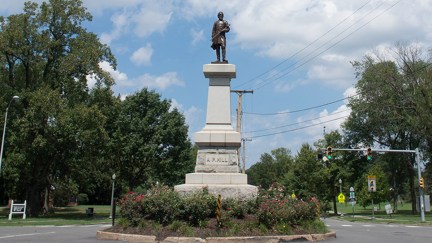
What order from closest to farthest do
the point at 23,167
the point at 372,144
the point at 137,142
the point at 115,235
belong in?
the point at 115,235
the point at 23,167
the point at 137,142
the point at 372,144

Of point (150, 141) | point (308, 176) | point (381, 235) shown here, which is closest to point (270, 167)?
point (308, 176)

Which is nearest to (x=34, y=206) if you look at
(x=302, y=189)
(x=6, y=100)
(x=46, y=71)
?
(x=6, y=100)

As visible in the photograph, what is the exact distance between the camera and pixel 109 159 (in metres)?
46.1

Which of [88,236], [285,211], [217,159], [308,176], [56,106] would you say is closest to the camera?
[285,211]

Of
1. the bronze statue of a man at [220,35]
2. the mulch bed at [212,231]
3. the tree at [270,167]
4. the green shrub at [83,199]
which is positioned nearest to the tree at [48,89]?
the bronze statue of a man at [220,35]

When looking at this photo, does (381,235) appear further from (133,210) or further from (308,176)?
(308,176)

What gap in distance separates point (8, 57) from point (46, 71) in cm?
319

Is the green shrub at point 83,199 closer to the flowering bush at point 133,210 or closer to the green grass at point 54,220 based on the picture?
the green grass at point 54,220

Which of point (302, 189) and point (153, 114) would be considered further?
point (302, 189)

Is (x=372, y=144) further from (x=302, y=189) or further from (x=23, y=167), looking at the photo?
(x=23, y=167)

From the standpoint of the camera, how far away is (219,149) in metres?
16.7

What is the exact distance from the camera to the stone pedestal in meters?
15.8

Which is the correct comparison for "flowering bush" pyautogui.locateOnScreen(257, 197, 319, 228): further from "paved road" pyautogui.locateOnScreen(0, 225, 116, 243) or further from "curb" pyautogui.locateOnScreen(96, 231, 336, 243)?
"paved road" pyautogui.locateOnScreen(0, 225, 116, 243)

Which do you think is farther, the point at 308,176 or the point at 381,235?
the point at 308,176
